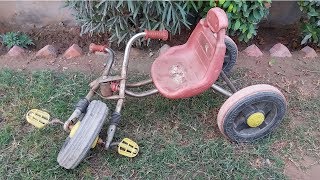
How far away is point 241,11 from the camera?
269cm

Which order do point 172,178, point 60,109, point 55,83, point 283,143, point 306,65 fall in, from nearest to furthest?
point 172,178 → point 283,143 → point 60,109 → point 55,83 → point 306,65

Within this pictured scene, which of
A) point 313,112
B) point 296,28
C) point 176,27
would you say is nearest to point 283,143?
point 313,112

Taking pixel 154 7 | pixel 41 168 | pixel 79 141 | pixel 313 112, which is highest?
pixel 154 7

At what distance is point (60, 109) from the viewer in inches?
97.2

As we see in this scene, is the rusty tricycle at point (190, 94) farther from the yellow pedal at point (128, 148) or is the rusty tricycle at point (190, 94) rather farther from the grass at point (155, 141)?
the grass at point (155, 141)

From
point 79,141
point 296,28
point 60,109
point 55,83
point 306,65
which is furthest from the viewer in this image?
point 296,28

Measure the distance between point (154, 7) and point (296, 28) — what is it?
1468 millimetres

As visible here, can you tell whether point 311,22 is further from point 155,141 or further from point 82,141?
point 82,141

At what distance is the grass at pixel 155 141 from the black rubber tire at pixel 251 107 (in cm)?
9

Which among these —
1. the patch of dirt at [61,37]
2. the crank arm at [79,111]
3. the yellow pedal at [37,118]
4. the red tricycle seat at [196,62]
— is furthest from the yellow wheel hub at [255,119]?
the patch of dirt at [61,37]

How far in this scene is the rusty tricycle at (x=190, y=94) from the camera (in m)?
1.98

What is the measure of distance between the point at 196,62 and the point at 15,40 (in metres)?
1.72

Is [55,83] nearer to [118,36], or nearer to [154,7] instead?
[118,36]

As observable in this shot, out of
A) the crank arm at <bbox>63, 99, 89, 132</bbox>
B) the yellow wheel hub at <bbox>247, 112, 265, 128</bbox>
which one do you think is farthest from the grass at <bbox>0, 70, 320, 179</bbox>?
the crank arm at <bbox>63, 99, 89, 132</bbox>
